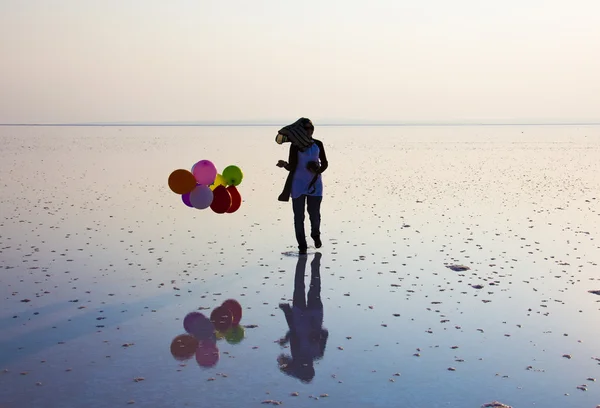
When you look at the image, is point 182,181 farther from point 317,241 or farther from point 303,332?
point 303,332

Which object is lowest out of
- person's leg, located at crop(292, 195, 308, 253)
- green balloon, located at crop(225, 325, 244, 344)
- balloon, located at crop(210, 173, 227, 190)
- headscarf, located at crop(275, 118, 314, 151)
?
green balloon, located at crop(225, 325, 244, 344)

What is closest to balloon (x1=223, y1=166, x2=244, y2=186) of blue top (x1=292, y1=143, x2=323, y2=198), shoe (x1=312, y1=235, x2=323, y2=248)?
blue top (x1=292, y1=143, x2=323, y2=198)

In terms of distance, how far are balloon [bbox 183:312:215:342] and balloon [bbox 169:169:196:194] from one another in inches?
163

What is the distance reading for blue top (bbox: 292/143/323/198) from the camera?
1103cm

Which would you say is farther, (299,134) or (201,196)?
(201,196)

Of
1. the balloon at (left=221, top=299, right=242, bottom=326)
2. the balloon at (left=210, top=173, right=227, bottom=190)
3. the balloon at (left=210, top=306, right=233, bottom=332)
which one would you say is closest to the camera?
the balloon at (left=210, top=306, right=233, bottom=332)

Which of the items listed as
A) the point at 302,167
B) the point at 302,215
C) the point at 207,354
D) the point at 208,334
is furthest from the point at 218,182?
the point at 207,354

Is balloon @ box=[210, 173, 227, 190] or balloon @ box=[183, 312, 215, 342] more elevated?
balloon @ box=[210, 173, 227, 190]

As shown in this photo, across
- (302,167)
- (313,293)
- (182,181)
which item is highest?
(302,167)

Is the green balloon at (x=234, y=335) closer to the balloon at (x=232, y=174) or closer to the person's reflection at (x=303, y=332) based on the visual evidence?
the person's reflection at (x=303, y=332)

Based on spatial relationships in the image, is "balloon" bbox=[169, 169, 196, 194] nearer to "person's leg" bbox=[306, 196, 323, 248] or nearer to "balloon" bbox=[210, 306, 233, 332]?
"person's leg" bbox=[306, 196, 323, 248]

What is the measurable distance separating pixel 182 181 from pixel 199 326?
466 centimetres

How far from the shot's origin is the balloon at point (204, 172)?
38.3ft

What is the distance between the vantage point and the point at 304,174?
11.1 metres
